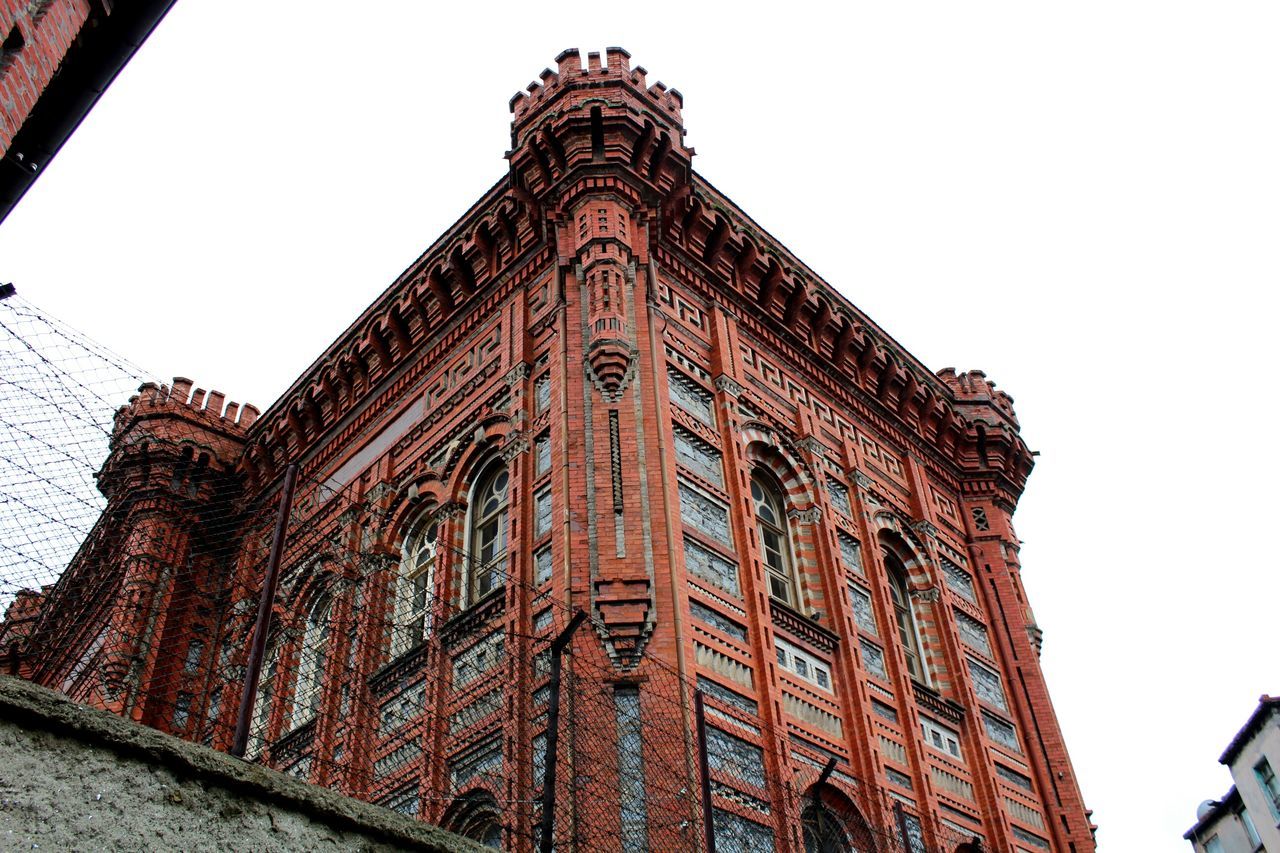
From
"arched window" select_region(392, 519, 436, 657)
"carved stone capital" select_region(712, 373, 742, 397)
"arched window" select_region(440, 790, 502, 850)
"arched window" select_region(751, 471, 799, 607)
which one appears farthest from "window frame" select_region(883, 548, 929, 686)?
"arched window" select_region(392, 519, 436, 657)

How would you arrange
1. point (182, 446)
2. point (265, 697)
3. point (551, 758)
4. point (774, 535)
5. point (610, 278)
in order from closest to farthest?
point (551, 758), point (610, 278), point (774, 535), point (265, 697), point (182, 446)

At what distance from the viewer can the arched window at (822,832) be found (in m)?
10.9

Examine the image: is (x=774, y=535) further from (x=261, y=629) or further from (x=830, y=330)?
(x=261, y=629)

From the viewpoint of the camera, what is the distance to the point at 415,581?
14.5m

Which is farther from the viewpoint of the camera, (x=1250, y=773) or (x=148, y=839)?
(x=1250, y=773)

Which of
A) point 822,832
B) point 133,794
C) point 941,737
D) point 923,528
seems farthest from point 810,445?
point 133,794

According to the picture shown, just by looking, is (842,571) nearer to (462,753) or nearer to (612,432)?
(612,432)

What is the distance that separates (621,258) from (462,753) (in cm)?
587

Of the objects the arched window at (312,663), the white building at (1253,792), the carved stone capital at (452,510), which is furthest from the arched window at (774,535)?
the white building at (1253,792)

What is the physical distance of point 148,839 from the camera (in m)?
3.52

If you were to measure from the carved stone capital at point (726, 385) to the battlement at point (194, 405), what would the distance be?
32.4 feet

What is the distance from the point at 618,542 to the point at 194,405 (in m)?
A: 11.8

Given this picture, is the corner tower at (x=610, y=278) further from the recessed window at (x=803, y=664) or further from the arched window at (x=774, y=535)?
the arched window at (x=774, y=535)

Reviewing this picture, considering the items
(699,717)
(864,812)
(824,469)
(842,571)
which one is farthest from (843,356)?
(699,717)
